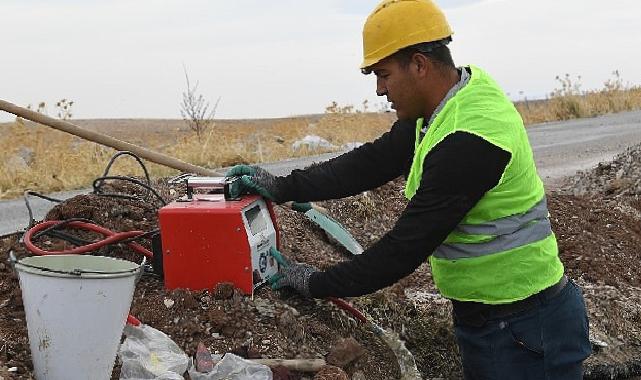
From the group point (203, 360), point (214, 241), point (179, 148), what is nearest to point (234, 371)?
point (203, 360)

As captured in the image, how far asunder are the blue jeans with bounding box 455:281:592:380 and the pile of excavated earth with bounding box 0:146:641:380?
0.62 metres

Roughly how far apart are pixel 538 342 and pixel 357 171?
113cm

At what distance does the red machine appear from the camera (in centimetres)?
350

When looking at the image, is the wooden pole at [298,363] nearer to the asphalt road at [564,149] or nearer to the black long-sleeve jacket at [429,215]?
the black long-sleeve jacket at [429,215]

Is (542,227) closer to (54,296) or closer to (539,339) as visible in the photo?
(539,339)

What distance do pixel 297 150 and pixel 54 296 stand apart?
951cm

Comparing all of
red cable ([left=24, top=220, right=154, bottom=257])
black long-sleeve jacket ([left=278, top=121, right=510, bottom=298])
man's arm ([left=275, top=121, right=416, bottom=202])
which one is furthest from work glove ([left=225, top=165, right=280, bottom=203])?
black long-sleeve jacket ([left=278, top=121, right=510, bottom=298])

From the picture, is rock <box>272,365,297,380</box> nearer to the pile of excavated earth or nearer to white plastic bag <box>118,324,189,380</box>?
the pile of excavated earth

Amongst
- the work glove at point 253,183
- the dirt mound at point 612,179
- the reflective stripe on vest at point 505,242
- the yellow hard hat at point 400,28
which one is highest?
the yellow hard hat at point 400,28

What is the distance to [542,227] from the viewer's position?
2.91 m

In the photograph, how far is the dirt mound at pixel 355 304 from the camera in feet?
11.5

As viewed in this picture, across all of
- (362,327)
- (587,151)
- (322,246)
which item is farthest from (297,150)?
(362,327)

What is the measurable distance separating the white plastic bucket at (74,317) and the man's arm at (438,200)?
35.0 inches

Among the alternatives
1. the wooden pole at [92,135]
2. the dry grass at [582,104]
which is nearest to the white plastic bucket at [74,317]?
the wooden pole at [92,135]
